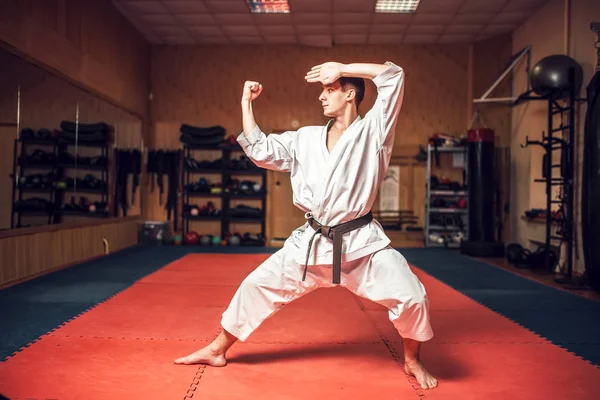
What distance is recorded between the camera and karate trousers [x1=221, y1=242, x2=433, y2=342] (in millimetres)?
2256

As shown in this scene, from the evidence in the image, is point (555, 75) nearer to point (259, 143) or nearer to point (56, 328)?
point (259, 143)

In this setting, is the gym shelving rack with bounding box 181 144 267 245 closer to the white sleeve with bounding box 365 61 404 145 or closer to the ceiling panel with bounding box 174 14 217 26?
the ceiling panel with bounding box 174 14 217 26

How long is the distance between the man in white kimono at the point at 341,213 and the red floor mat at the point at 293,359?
0.24 metres

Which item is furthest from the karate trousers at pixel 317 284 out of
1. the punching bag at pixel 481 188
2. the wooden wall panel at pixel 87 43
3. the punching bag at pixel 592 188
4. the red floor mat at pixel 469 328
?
the punching bag at pixel 481 188

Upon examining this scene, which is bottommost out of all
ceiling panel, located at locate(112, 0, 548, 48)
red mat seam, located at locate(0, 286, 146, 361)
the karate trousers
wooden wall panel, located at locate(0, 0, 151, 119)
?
red mat seam, located at locate(0, 286, 146, 361)

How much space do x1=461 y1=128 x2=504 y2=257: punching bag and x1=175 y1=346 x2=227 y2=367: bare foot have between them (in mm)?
5912

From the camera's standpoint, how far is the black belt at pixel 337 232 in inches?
91.6

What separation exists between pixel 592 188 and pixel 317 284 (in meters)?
3.35

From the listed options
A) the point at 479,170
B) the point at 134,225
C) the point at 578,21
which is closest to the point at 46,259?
the point at 134,225

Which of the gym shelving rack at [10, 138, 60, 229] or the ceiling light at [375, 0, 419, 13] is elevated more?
the ceiling light at [375, 0, 419, 13]

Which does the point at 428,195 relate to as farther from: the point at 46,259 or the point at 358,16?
the point at 46,259

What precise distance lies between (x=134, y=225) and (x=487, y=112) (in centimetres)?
652

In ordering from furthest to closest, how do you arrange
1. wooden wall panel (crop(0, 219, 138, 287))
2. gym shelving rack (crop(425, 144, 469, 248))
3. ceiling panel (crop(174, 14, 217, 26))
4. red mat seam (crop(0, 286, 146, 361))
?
gym shelving rack (crop(425, 144, 469, 248)) < ceiling panel (crop(174, 14, 217, 26)) < wooden wall panel (crop(0, 219, 138, 287)) < red mat seam (crop(0, 286, 146, 361))

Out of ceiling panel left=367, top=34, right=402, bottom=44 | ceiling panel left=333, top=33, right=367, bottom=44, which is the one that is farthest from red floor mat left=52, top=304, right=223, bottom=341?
ceiling panel left=367, top=34, right=402, bottom=44
